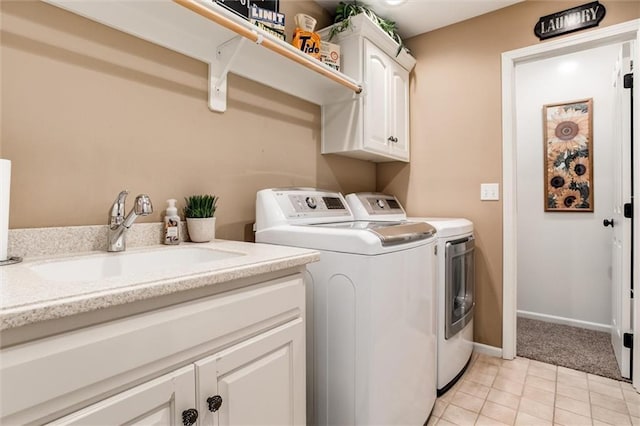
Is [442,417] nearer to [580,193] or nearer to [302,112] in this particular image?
[302,112]

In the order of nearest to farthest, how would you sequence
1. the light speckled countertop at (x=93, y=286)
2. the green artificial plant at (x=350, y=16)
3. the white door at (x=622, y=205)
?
the light speckled countertop at (x=93, y=286), the white door at (x=622, y=205), the green artificial plant at (x=350, y=16)

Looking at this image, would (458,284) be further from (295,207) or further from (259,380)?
(259,380)

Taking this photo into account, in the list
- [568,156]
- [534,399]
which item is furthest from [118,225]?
[568,156]

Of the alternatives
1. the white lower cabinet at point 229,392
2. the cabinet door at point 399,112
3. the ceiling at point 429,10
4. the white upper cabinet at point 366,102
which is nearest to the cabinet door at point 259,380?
the white lower cabinet at point 229,392

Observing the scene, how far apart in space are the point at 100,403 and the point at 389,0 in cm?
245

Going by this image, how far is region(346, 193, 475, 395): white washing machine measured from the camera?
5.98 ft

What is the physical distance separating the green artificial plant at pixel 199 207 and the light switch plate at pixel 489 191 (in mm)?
1910

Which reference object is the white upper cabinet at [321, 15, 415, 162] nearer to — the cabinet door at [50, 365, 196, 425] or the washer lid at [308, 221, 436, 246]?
the washer lid at [308, 221, 436, 246]

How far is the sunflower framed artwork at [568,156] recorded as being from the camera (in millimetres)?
2805

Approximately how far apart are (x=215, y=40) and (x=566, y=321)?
3483 millimetres

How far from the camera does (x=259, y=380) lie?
915 millimetres

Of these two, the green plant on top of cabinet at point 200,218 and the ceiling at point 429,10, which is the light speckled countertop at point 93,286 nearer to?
the green plant on top of cabinet at point 200,218

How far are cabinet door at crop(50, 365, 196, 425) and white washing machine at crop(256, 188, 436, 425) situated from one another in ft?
2.10

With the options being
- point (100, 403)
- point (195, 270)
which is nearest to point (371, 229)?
point (195, 270)
